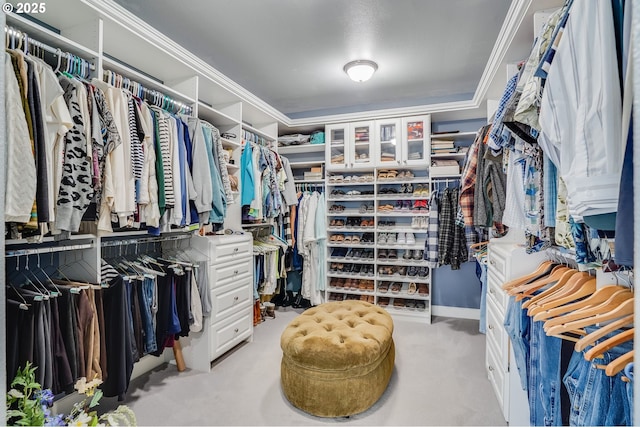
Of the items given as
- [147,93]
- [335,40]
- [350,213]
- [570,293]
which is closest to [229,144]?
[147,93]

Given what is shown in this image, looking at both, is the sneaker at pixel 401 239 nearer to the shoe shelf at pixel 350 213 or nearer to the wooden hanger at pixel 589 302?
the shoe shelf at pixel 350 213

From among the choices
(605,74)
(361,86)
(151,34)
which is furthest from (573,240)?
(361,86)

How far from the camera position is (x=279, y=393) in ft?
7.16

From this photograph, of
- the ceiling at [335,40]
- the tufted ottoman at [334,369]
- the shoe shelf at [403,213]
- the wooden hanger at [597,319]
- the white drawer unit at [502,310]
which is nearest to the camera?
the wooden hanger at [597,319]

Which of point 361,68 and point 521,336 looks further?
point 361,68

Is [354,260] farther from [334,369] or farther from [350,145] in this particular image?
[334,369]

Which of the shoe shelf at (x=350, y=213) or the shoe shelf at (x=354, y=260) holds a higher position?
the shoe shelf at (x=350, y=213)

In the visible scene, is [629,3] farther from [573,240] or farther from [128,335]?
[128,335]

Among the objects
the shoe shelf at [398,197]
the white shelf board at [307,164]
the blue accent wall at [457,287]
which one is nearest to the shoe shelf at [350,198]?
the shoe shelf at [398,197]

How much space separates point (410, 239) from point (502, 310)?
192 cm

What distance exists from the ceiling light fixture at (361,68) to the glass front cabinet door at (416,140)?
0.83 meters

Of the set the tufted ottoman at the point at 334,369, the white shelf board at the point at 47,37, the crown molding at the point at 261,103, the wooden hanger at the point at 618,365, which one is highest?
the crown molding at the point at 261,103

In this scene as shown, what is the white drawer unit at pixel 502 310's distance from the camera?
1717 mm

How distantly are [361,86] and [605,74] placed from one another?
3151 mm
